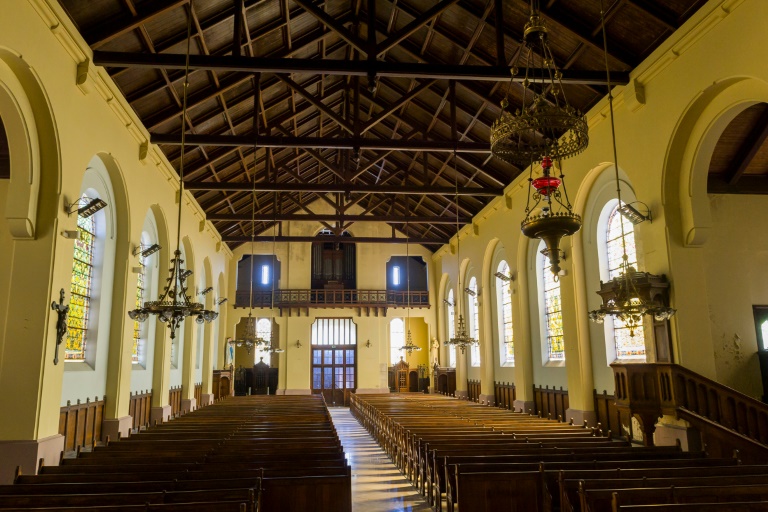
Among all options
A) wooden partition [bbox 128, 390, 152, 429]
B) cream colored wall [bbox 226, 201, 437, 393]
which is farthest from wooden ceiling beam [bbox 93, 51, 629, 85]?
cream colored wall [bbox 226, 201, 437, 393]

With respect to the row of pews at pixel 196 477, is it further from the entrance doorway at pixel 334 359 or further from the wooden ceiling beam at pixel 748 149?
the entrance doorway at pixel 334 359

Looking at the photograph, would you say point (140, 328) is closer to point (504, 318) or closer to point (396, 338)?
point (504, 318)

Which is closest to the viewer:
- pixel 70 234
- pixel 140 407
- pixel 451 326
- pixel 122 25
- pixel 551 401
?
pixel 70 234

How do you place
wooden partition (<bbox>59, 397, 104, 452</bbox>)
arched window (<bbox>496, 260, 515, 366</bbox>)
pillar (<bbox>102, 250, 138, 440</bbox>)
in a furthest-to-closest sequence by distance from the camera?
arched window (<bbox>496, 260, 515, 366</bbox>) < pillar (<bbox>102, 250, 138, 440</bbox>) < wooden partition (<bbox>59, 397, 104, 452</bbox>)

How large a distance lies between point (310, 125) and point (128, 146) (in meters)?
7.15

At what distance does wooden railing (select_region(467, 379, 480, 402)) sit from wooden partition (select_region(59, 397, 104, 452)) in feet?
39.8

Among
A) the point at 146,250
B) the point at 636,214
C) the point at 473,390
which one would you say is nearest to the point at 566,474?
the point at 636,214

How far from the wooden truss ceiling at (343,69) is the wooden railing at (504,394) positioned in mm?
5615

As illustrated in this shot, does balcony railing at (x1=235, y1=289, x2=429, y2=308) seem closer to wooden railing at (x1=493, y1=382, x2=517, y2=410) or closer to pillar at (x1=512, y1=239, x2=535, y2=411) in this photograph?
wooden railing at (x1=493, y1=382, x2=517, y2=410)

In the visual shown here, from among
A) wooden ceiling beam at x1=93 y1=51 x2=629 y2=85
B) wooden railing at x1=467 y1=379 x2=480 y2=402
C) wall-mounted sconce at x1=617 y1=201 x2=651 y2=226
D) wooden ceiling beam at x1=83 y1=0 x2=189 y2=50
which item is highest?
wooden ceiling beam at x1=83 y1=0 x2=189 y2=50

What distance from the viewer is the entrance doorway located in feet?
79.8

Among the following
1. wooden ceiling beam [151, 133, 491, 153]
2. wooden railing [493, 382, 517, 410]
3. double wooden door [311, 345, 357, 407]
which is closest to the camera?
wooden ceiling beam [151, 133, 491, 153]

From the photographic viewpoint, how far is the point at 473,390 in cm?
1950

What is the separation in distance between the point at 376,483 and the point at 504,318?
9.13 meters
